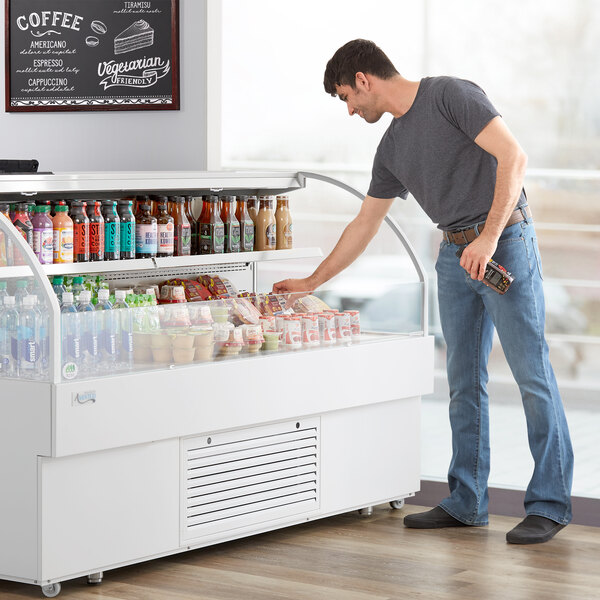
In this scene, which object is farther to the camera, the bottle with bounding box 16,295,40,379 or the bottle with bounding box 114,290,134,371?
the bottle with bounding box 114,290,134,371

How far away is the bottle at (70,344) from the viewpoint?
340 cm

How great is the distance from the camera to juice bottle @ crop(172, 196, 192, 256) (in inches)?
166

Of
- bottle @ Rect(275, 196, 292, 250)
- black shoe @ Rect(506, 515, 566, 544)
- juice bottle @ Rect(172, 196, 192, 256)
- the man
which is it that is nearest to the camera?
the man

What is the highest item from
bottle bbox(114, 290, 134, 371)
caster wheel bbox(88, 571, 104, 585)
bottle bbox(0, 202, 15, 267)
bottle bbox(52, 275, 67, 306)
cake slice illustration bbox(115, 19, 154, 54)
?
cake slice illustration bbox(115, 19, 154, 54)

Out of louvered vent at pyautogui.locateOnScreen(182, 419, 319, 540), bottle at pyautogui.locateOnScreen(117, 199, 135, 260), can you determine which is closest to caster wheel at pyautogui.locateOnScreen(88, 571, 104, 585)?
louvered vent at pyautogui.locateOnScreen(182, 419, 319, 540)

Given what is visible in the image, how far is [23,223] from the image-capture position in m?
3.73

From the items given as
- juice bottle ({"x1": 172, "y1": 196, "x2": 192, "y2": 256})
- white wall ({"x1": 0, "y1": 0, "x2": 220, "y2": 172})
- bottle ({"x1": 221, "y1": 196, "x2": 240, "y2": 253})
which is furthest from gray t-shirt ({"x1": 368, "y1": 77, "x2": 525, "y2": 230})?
white wall ({"x1": 0, "y1": 0, "x2": 220, "y2": 172})

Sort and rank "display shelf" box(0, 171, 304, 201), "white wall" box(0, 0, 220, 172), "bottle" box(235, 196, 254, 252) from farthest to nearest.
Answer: "white wall" box(0, 0, 220, 172) < "bottle" box(235, 196, 254, 252) < "display shelf" box(0, 171, 304, 201)

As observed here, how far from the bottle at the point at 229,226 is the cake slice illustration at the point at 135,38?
742mm

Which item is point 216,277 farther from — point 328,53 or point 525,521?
point 328,53

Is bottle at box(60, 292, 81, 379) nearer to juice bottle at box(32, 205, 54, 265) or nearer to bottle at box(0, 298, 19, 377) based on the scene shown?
bottle at box(0, 298, 19, 377)

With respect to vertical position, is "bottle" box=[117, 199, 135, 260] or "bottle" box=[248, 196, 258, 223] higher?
"bottle" box=[248, 196, 258, 223]

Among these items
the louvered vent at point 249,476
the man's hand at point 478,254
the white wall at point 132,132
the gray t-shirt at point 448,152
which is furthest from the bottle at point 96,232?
the man's hand at point 478,254

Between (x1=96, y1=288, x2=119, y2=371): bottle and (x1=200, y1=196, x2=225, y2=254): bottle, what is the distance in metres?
0.79
